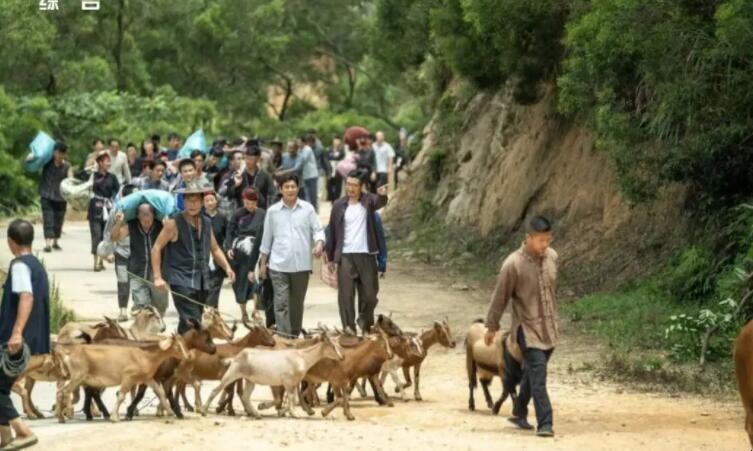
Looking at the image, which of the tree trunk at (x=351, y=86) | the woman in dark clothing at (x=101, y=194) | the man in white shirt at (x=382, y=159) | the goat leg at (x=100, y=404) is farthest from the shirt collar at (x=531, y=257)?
the tree trunk at (x=351, y=86)

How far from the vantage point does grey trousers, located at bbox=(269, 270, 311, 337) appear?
703 inches

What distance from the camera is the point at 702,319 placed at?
18.3 m

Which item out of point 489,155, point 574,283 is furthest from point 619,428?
point 489,155

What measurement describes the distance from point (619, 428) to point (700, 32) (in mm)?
5474

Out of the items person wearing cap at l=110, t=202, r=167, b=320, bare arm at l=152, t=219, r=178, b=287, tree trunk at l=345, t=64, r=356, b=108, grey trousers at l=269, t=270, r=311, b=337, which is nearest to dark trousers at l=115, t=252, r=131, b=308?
person wearing cap at l=110, t=202, r=167, b=320

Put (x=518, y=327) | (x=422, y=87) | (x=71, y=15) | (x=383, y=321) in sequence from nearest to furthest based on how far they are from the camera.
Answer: (x=518, y=327) → (x=383, y=321) → (x=422, y=87) → (x=71, y=15)

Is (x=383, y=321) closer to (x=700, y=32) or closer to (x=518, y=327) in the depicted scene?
(x=518, y=327)

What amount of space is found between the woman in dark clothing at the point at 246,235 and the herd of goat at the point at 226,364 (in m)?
2.92

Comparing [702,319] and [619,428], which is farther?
[702,319]

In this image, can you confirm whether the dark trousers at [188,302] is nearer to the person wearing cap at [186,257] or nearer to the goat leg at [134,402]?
the person wearing cap at [186,257]

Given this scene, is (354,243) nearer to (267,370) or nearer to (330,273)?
(330,273)

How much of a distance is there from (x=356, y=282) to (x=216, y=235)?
324 cm

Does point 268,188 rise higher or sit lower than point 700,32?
lower

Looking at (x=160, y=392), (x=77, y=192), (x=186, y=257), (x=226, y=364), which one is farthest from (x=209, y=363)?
(x=77, y=192)
